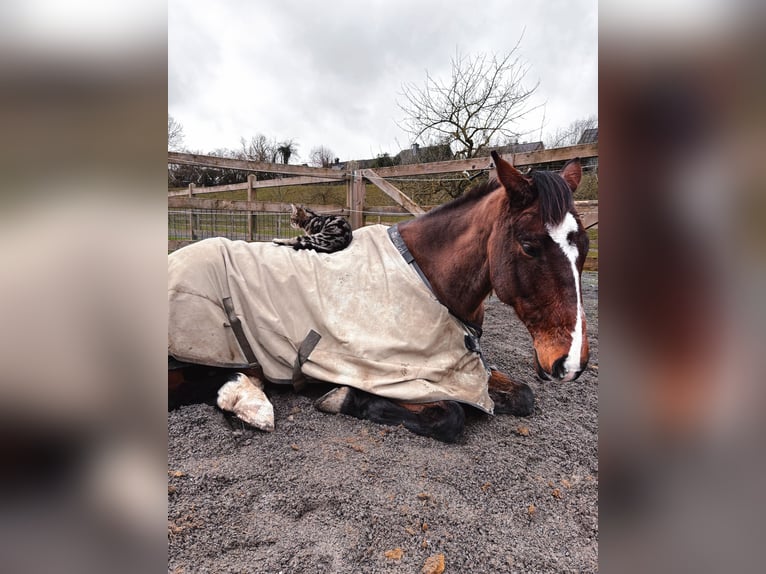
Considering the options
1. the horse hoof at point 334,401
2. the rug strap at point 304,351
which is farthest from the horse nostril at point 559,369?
the rug strap at point 304,351

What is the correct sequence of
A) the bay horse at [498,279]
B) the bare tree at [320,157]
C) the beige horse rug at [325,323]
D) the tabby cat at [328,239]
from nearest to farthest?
1. the bay horse at [498,279]
2. the beige horse rug at [325,323]
3. the tabby cat at [328,239]
4. the bare tree at [320,157]

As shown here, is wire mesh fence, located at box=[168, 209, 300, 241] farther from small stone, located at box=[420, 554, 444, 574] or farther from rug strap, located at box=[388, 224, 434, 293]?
small stone, located at box=[420, 554, 444, 574]

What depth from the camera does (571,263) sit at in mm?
1511

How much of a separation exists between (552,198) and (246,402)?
1.82 metres

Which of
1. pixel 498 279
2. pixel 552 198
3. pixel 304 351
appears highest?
pixel 552 198

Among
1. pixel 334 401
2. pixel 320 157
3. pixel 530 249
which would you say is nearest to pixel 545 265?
pixel 530 249

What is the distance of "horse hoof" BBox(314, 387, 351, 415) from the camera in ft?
6.52

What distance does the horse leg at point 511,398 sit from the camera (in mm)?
2094

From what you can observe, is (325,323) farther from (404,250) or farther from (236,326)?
(404,250)

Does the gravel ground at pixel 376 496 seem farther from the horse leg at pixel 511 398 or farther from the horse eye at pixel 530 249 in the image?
the horse eye at pixel 530 249
